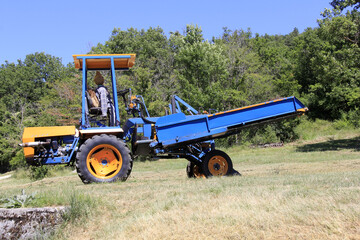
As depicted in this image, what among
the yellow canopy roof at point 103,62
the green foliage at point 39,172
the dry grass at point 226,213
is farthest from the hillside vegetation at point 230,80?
the dry grass at point 226,213

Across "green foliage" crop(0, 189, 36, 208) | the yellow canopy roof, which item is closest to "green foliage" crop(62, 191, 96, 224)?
"green foliage" crop(0, 189, 36, 208)

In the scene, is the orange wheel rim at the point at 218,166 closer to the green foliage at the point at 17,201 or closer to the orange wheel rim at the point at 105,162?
the orange wheel rim at the point at 105,162

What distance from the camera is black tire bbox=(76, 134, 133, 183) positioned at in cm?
884

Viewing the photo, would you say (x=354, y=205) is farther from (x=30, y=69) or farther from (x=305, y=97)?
(x=30, y=69)

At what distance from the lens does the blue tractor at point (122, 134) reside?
9.04m

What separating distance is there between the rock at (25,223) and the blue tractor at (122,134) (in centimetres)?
272

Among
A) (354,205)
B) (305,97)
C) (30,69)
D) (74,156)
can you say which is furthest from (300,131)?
(30,69)

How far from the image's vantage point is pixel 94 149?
8.93 meters

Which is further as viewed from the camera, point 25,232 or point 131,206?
point 131,206

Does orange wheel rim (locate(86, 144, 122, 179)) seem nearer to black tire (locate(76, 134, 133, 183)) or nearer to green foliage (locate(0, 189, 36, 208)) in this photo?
black tire (locate(76, 134, 133, 183))

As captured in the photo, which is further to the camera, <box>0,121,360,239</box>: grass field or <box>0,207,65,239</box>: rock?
<box>0,207,65,239</box>: rock

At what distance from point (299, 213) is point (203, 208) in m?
1.42

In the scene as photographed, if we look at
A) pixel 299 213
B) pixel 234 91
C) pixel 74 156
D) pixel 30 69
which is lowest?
pixel 299 213

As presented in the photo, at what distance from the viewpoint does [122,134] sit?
959cm
